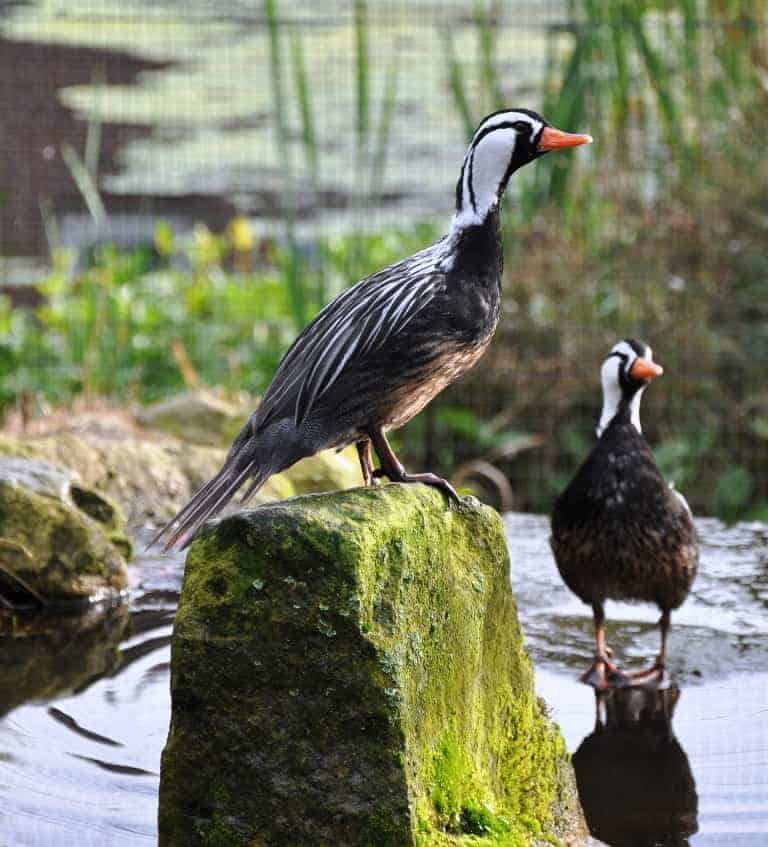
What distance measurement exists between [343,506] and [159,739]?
1.04 m

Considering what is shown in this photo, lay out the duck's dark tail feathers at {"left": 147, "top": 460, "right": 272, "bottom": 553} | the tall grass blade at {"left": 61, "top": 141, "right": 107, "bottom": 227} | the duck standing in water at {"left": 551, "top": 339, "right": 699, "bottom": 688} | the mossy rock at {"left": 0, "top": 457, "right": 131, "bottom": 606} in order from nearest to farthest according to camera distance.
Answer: the duck's dark tail feathers at {"left": 147, "top": 460, "right": 272, "bottom": 553}
the duck standing in water at {"left": 551, "top": 339, "right": 699, "bottom": 688}
the mossy rock at {"left": 0, "top": 457, "right": 131, "bottom": 606}
the tall grass blade at {"left": 61, "top": 141, "right": 107, "bottom": 227}

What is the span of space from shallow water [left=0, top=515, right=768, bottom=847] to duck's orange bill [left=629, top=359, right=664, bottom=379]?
795 millimetres

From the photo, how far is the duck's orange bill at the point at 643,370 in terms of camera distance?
13.9ft

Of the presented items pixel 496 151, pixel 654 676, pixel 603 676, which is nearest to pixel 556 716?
pixel 603 676

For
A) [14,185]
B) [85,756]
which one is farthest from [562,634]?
[14,185]

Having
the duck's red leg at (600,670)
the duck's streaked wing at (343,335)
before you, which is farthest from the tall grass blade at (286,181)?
the duck's streaked wing at (343,335)

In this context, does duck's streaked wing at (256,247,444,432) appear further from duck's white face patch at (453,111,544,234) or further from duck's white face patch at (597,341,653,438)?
duck's white face patch at (597,341,653,438)

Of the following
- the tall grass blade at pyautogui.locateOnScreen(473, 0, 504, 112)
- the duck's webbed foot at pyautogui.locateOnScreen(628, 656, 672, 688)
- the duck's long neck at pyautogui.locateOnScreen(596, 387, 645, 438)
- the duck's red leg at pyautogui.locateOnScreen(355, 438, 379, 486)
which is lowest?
the duck's webbed foot at pyautogui.locateOnScreen(628, 656, 672, 688)

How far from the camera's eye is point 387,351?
3014 millimetres

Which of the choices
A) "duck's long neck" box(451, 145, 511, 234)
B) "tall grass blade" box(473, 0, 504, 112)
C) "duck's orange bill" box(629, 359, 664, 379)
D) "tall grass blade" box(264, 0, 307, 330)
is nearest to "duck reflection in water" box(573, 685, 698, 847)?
"duck's orange bill" box(629, 359, 664, 379)

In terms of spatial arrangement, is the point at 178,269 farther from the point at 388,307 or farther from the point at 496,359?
the point at 388,307

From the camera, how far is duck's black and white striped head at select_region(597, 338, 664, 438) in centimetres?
430

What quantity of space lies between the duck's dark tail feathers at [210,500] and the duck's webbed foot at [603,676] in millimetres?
1423

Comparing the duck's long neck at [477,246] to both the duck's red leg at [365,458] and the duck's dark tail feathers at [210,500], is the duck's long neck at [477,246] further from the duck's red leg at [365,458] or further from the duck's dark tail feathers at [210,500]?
the duck's dark tail feathers at [210,500]
